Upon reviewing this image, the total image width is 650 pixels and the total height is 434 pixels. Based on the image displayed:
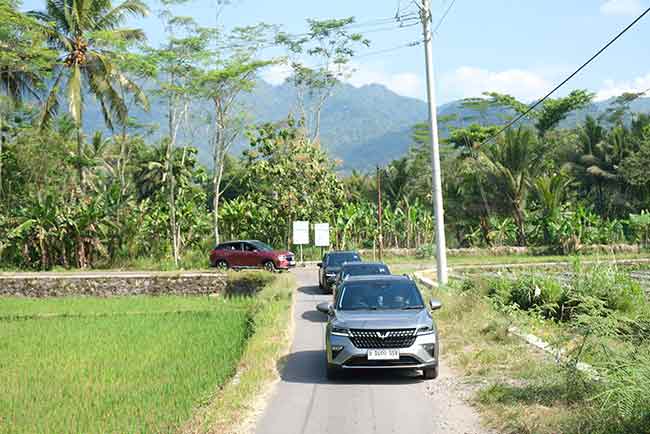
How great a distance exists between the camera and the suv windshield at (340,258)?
1097 inches

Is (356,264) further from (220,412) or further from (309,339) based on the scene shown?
(220,412)

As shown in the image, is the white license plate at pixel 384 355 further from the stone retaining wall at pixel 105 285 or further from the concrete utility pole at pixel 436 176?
the stone retaining wall at pixel 105 285

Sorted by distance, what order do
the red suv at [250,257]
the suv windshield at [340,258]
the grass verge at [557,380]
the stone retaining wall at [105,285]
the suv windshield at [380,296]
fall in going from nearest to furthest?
the grass verge at [557,380] → the suv windshield at [380,296] → the suv windshield at [340,258] → the stone retaining wall at [105,285] → the red suv at [250,257]

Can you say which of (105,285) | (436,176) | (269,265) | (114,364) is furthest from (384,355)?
(269,265)

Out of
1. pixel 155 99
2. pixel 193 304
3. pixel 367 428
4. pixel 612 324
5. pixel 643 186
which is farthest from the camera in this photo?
pixel 643 186

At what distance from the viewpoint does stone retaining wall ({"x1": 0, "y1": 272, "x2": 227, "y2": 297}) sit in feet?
106

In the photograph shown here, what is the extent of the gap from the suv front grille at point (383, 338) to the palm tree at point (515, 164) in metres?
39.2

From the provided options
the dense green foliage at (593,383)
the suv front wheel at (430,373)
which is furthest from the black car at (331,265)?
the suv front wheel at (430,373)

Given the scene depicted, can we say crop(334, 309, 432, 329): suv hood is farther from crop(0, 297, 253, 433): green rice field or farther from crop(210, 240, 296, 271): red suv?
crop(210, 240, 296, 271): red suv

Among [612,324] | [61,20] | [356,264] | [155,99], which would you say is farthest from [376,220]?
[612,324]

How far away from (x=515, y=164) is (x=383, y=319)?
39909 mm

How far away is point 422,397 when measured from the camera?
10.0 meters

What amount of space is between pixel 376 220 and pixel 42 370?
38520 millimetres

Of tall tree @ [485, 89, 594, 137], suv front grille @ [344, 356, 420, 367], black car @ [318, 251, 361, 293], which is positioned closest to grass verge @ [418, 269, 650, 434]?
suv front grille @ [344, 356, 420, 367]
